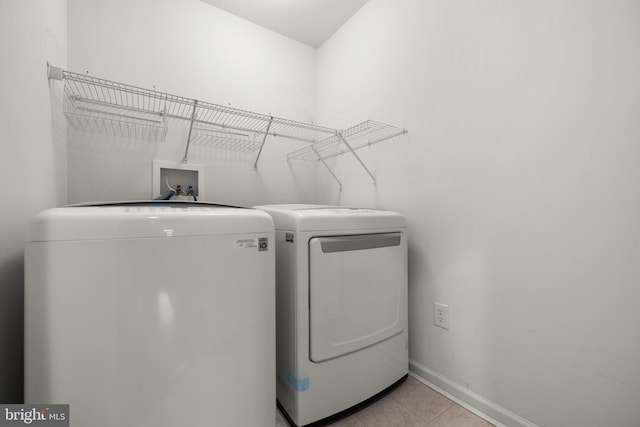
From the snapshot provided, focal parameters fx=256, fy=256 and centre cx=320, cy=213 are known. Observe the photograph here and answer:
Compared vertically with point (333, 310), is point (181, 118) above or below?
above

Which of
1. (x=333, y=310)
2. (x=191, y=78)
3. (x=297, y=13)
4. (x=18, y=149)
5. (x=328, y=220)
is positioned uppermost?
(x=297, y=13)

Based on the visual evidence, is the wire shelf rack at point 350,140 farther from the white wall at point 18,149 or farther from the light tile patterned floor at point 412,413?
the light tile patterned floor at point 412,413

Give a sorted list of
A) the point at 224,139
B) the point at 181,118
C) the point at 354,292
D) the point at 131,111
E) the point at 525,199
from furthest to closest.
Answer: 1. the point at 224,139
2. the point at 181,118
3. the point at 131,111
4. the point at 354,292
5. the point at 525,199

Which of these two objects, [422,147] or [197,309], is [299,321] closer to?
[197,309]

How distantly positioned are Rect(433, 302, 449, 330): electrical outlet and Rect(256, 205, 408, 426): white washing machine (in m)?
0.23

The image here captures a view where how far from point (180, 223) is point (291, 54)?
6.75 ft

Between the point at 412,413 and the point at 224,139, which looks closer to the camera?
the point at 412,413

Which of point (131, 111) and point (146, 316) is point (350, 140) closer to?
point (131, 111)

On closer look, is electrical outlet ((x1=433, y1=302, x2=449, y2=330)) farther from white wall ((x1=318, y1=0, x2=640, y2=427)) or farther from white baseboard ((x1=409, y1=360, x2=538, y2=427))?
white baseboard ((x1=409, y1=360, x2=538, y2=427))

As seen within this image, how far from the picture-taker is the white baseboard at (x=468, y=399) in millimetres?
1065

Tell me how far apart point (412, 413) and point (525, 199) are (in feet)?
3.49

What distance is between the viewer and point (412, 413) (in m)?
1.17

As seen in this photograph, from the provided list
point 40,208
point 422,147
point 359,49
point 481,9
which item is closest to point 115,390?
point 40,208

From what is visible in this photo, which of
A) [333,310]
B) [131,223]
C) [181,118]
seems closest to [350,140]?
[181,118]
